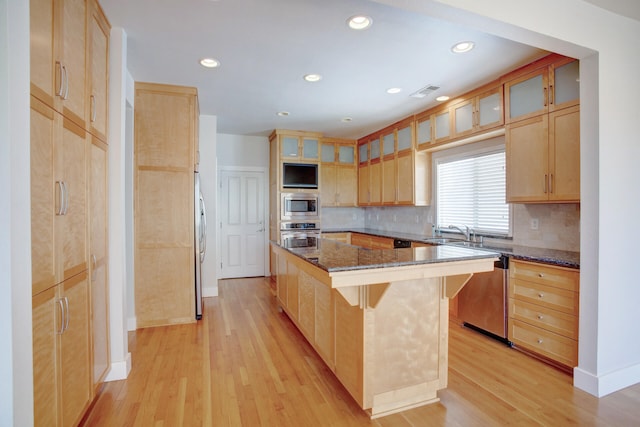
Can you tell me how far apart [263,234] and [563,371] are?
4.63 metres

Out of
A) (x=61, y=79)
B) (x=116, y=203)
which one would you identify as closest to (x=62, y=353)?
(x=116, y=203)

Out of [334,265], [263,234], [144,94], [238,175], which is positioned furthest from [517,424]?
[238,175]

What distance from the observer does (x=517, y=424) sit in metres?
1.85

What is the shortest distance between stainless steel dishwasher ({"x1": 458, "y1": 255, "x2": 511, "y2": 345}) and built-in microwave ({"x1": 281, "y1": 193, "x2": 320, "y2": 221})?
273 cm

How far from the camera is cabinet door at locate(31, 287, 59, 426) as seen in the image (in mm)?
1260

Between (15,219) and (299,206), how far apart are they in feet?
14.2

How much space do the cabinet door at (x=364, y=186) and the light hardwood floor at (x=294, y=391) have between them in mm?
2988

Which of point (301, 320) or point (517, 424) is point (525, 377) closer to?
point (517, 424)

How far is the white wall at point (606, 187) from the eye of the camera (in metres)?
2.15

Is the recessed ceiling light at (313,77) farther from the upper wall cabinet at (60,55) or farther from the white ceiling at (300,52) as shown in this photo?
the upper wall cabinet at (60,55)

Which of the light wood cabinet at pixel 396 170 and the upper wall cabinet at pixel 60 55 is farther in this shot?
the light wood cabinet at pixel 396 170

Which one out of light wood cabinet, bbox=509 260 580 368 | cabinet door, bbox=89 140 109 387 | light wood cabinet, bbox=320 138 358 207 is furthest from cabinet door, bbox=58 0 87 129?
light wood cabinet, bbox=320 138 358 207

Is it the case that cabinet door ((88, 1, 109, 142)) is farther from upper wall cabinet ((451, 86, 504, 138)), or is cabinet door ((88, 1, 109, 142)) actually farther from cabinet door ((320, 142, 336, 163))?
cabinet door ((320, 142, 336, 163))

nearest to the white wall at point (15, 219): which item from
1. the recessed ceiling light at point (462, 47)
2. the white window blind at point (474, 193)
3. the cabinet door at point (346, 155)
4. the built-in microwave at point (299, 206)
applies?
the recessed ceiling light at point (462, 47)
